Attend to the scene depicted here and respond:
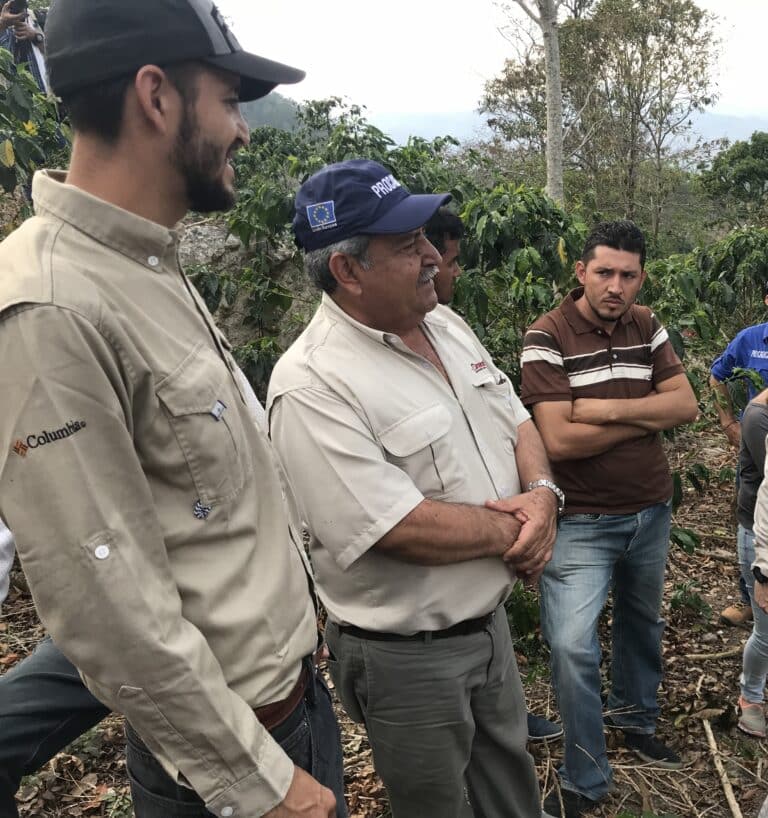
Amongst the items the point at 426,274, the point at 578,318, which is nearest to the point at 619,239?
the point at 578,318

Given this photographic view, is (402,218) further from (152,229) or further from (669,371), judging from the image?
(669,371)

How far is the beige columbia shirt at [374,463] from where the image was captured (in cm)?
173

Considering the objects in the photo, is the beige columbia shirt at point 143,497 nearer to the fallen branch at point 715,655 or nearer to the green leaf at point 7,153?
the green leaf at point 7,153

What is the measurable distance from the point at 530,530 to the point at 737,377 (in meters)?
2.43

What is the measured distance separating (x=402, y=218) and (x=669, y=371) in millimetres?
1443

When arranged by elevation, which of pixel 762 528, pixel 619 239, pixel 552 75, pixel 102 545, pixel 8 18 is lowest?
pixel 762 528

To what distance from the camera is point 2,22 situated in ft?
13.9

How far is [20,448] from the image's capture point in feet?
3.05

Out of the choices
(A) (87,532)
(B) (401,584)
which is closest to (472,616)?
(B) (401,584)

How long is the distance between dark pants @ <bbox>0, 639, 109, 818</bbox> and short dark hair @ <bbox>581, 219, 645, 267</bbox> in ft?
→ 7.74

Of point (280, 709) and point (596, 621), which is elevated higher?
point (280, 709)

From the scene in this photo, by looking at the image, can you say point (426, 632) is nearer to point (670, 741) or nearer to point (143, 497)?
point (143, 497)

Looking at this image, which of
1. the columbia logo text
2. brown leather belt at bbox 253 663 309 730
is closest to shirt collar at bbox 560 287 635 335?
brown leather belt at bbox 253 663 309 730

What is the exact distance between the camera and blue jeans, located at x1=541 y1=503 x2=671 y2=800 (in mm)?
2568
